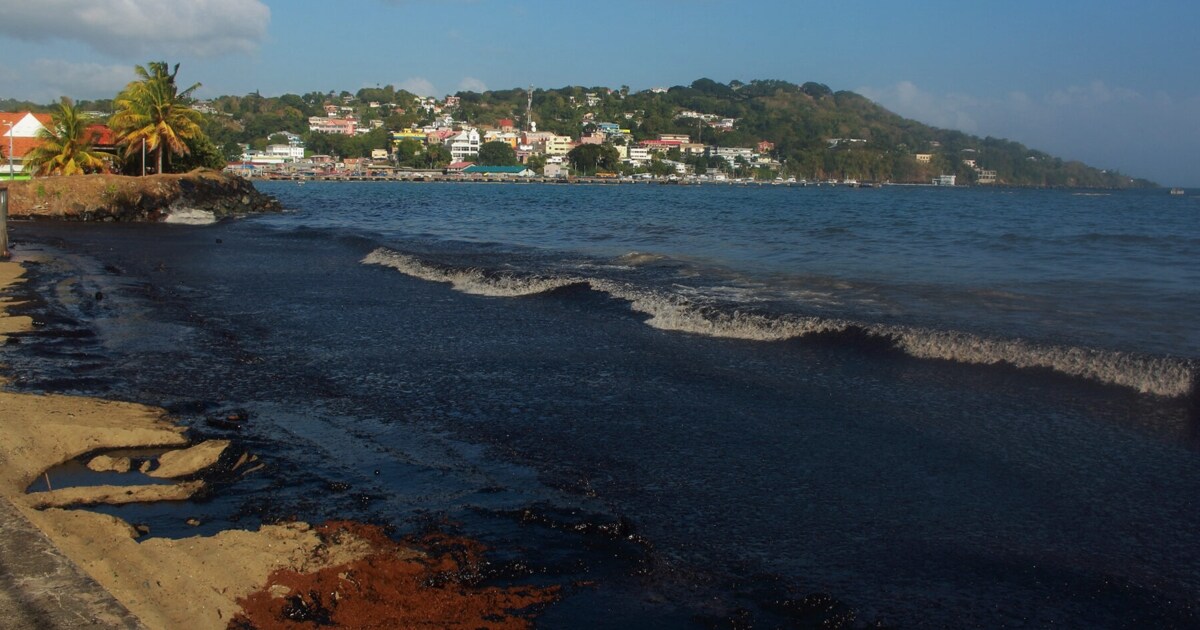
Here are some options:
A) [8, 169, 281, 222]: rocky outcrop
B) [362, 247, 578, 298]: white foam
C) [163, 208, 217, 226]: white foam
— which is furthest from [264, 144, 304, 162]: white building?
[362, 247, 578, 298]: white foam

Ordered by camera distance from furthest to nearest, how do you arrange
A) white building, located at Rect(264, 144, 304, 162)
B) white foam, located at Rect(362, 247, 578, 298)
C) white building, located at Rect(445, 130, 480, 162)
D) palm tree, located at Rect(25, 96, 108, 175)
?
white building, located at Rect(445, 130, 480, 162)
white building, located at Rect(264, 144, 304, 162)
palm tree, located at Rect(25, 96, 108, 175)
white foam, located at Rect(362, 247, 578, 298)

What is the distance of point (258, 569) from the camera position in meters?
5.46

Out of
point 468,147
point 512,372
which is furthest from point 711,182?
point 512,372

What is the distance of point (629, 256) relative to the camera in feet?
86.9

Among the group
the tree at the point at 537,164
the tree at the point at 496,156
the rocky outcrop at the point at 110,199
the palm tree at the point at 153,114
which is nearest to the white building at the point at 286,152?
the tree at the point at 496,156

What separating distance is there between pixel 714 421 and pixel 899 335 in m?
4.91

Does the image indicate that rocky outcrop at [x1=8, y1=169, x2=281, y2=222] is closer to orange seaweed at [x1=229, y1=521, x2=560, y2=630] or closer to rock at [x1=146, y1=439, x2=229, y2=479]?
rock at [x1=146, y1=439, x2=229, y2=479]

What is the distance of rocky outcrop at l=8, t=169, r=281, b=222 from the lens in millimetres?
37188

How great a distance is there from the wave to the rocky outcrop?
25670 mm

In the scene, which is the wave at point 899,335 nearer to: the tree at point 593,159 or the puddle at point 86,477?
the puddle at point 86,477

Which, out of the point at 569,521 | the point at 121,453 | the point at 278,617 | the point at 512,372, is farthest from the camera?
the point at 512,372

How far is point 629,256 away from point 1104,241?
60.0 feet

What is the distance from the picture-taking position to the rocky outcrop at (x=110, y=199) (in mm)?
37188

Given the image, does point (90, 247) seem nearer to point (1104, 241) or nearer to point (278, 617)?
point (278, 617)
